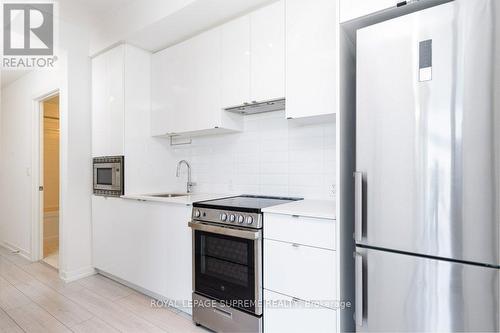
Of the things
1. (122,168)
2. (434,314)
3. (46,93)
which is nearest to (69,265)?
(122,168)

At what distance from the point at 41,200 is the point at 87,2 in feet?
8.82

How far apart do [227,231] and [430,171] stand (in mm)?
1243

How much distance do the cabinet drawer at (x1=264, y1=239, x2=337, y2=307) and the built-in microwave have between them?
1768 mm

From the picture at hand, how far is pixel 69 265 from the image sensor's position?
2859 millimetres

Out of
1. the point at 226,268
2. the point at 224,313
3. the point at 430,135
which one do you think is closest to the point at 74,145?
the point at 226,268

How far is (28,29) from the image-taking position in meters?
2.84

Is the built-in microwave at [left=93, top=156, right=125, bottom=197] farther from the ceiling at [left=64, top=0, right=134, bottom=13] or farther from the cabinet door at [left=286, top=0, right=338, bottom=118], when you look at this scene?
the cabinet door at [left=286, top=0, right=338, bottom=118]

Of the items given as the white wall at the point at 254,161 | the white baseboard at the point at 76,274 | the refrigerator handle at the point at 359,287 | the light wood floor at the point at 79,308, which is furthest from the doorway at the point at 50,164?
the refrigerator handle at the point at 359,287

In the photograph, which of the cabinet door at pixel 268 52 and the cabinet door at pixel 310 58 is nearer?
the cabinet door at pixel 310 58

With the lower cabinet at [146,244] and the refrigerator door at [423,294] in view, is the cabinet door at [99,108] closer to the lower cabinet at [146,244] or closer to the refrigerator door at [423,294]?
the lower cabinet at [146,244]

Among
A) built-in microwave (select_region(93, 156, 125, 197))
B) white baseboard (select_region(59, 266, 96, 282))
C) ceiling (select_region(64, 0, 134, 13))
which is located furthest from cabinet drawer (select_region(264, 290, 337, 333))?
ceiling (select_region(64, 0, 134, 13))

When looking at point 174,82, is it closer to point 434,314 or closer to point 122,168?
point 122,168

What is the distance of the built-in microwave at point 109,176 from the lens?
273 cm

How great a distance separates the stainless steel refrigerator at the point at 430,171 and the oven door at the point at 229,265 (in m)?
0.64
